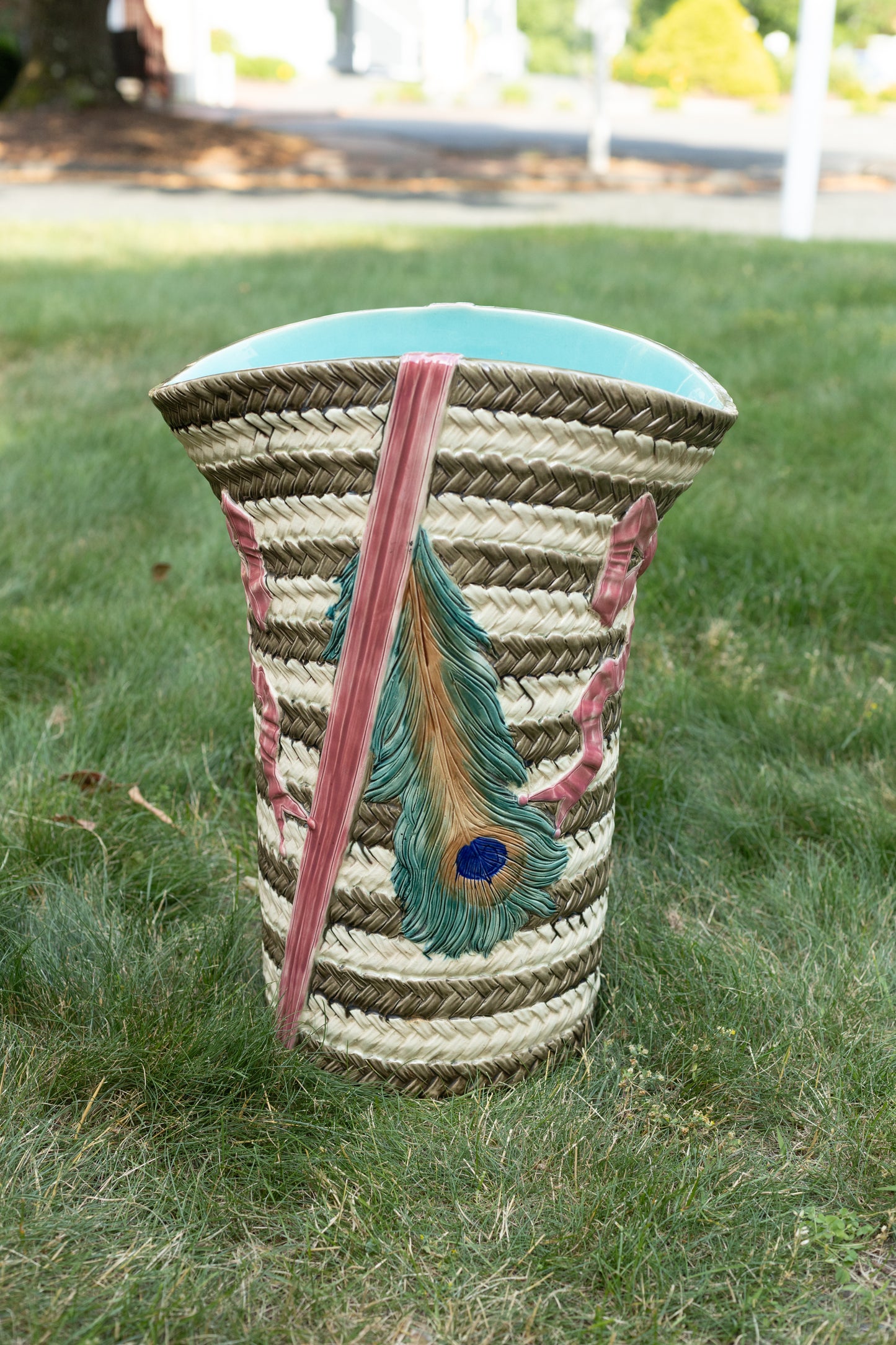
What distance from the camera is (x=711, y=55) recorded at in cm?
2705

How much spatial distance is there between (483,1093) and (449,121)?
839 inches

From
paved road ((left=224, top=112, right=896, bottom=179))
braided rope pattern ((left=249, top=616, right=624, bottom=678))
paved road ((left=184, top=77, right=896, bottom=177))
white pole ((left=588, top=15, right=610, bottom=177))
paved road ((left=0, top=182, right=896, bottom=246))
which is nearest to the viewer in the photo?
braided rope pattern ((left=249, top=616, right=624, bottom=678))

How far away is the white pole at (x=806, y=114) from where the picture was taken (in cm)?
675

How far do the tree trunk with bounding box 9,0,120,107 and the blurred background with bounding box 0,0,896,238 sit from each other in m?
0.02

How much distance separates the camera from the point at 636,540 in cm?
124

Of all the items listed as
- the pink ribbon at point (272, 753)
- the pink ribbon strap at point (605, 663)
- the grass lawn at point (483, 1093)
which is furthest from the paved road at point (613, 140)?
the pink ribbon at point (272, 753)

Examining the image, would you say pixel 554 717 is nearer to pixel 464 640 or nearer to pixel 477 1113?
pixel 464 640

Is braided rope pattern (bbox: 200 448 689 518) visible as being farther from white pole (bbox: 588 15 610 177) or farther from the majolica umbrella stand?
white pole (bbox: 588 15 610 177)

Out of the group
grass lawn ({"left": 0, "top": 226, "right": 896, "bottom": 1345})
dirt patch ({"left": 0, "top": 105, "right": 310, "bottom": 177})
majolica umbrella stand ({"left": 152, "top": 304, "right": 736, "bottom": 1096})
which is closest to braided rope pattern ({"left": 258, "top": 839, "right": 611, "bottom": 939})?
majolica umbrella stand ({"left": 152, "top": 304, "right": 736, "bottom": 1096})

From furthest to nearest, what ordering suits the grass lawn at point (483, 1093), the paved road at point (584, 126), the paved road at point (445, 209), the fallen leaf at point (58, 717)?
the paved road at point (584, 126) → the paved road at point (445, 209) → the fallen leaf at point (58, 717) → the grass lawn at point (483, 1093)

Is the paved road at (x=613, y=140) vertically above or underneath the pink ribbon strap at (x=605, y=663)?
underneath

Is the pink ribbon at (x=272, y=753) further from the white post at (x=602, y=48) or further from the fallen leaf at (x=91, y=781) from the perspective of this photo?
the white post at (x=602, y=48)

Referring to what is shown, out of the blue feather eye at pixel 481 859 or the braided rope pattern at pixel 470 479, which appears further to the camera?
the blue feather eye at pixel 481 859

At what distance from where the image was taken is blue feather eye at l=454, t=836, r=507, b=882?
48.5 inches
